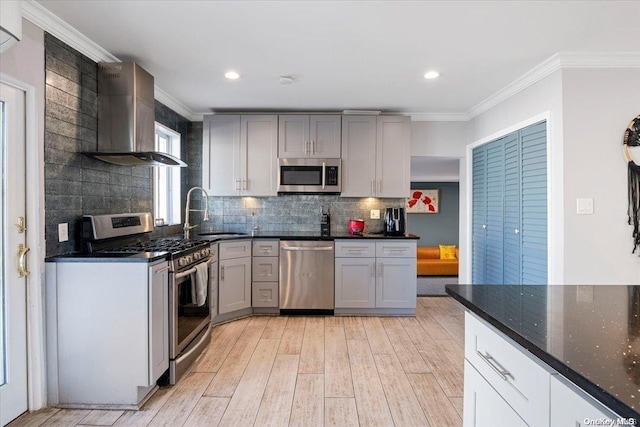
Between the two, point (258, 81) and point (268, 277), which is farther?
point (268, 277)

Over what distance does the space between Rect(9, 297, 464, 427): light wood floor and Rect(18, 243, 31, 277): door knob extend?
Answer: 0.86 m

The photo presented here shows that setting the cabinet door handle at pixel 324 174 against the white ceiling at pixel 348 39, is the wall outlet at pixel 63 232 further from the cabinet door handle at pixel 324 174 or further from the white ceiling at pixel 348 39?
the cabinet door handle at pixel 324 174

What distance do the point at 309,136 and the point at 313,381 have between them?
2.76 m

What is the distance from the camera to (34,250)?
6.99ft

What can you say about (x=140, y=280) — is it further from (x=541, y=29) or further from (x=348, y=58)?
(x=541, y=29)

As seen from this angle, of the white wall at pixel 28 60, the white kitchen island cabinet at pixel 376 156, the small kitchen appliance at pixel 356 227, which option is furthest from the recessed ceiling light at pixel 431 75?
the white wall at pixel 28 60

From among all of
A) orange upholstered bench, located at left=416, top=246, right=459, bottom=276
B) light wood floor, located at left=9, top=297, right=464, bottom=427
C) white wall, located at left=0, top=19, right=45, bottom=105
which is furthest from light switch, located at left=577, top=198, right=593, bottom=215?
orange upholstered bench, located at left=416, top=246, right=459, bottom=276

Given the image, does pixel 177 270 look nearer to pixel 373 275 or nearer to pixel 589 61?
pixel 373 275

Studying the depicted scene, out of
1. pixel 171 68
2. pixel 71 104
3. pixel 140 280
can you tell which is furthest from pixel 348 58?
pixel 140 280

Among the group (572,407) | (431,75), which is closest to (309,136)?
(431,75)

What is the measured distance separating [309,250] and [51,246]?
2.43m

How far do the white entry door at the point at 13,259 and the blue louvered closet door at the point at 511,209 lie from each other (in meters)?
3.76

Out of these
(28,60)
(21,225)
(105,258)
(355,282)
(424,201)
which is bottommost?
(355,282)

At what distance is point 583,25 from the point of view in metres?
2.30
